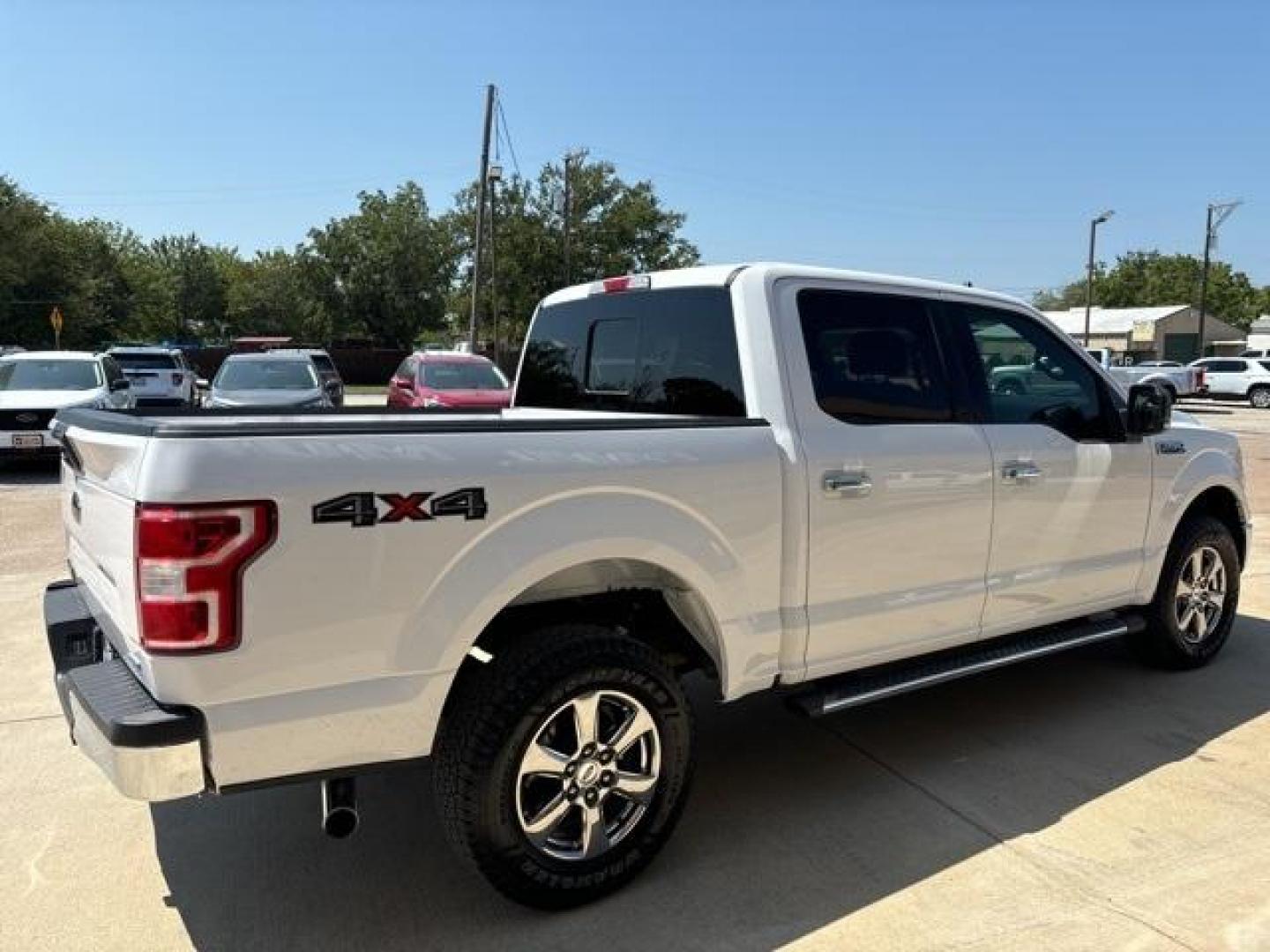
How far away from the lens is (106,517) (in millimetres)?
2762

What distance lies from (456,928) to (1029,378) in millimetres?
3193

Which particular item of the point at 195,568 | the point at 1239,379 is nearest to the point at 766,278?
the point at 195,568

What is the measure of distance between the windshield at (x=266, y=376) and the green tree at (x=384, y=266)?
41.0 m

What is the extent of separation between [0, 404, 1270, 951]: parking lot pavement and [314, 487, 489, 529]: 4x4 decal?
49.7 inches

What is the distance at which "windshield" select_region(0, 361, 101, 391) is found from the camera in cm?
1382

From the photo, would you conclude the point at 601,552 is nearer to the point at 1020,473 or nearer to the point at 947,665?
the point at 947,665

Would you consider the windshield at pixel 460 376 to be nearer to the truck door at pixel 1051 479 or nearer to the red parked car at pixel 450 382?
the red parked car at pixel 450 382

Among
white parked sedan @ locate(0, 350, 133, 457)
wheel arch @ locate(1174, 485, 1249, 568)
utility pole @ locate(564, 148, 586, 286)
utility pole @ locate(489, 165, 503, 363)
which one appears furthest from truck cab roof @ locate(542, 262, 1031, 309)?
utility pole @ locate(564, 148, 586, 286)

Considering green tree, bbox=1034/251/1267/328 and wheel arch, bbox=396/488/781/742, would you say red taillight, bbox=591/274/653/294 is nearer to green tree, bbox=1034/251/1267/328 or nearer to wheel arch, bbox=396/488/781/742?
wheel arch, bbox=396/488/781/742

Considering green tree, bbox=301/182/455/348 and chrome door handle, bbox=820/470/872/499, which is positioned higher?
green tree, bbox=301/182/455/348

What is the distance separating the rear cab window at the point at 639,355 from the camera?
366cm

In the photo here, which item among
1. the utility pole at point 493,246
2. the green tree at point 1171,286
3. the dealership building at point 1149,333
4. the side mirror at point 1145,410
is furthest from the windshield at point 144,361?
the green tree at point 1171,286

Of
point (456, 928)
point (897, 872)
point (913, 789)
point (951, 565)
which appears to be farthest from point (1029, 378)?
point (456, 928)

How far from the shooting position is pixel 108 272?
208 feet
